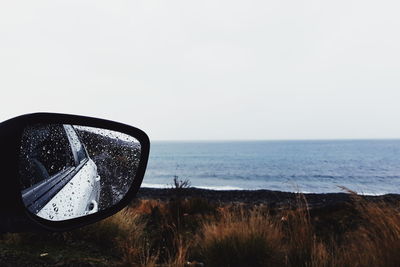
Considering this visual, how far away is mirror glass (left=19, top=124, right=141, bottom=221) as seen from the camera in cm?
116

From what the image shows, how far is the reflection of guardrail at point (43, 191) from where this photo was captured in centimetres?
95

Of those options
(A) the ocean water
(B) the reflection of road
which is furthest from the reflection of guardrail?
(A) the ocean water

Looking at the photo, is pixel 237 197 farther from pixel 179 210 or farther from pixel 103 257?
pixel 103 257

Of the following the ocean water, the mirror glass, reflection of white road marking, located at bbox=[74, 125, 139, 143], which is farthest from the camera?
the ocean water

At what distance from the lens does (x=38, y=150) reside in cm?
105

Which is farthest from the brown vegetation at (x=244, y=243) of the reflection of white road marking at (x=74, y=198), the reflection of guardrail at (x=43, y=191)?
the reflection of guardrail at (x=43, y=191)

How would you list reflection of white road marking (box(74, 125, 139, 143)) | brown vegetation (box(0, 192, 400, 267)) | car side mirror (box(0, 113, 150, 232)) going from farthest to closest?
brown vegetation (box(0, 192, 400, 267)) → reflection of white road marking (box(74, 125, 139, 143)) → car side mirror (box(0, 113, 150, 232))

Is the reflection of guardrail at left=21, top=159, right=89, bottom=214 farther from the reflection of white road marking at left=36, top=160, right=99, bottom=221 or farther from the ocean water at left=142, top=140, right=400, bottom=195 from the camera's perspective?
the ocean water at left=142, top=140, right=400, bottom=195

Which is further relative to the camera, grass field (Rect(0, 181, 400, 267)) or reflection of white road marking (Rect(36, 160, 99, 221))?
grass field (Rect(0, 181, 400, 267))

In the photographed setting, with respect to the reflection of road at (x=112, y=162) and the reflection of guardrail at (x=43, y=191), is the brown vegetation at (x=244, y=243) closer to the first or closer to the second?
the reflection of guardrail at (x=43, y=191)

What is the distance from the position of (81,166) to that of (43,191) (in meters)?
0.70

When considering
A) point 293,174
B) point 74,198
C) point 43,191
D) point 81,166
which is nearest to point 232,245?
point 81,166

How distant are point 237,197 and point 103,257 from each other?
18.3 meters

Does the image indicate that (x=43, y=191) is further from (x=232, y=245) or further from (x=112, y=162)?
(x=232, y=245)
